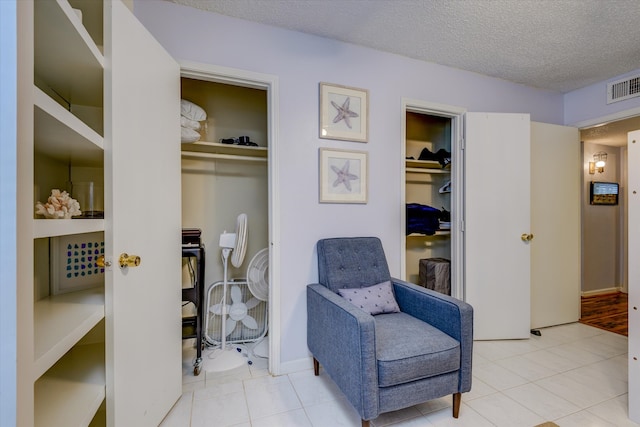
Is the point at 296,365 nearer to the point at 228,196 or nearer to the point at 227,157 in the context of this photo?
the point at 228,196

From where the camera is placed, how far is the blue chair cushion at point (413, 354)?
1406mm

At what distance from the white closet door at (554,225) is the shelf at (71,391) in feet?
11.6

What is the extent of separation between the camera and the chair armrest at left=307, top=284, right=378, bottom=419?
4.51 ft

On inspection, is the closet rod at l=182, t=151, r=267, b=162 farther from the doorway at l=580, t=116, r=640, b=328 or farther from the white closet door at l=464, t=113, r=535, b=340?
the doorway at l=580, t=116, r=640, b=328

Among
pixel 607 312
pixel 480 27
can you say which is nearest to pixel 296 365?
pixel 480 27

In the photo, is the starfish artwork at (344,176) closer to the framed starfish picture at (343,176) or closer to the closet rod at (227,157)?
the framed starfish picture at (343,176)

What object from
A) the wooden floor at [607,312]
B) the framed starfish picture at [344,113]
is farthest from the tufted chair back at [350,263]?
the wooden floor at [607,312]

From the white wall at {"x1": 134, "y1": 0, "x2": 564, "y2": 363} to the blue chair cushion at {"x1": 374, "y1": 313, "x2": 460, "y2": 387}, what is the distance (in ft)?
2.65

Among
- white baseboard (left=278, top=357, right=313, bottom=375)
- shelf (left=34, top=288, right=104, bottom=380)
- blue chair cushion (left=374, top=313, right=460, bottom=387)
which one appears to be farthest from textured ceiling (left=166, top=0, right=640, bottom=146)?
white baseboard (left=278, top=357, right=313, bottom=375)

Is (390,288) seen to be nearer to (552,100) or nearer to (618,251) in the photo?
(552,100)

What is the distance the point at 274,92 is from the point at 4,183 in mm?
1766

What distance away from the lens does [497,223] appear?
2.71 m

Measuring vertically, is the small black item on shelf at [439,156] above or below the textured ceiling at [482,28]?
below

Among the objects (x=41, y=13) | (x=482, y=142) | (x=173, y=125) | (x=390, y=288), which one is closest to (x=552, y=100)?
(x=482, y=142)
